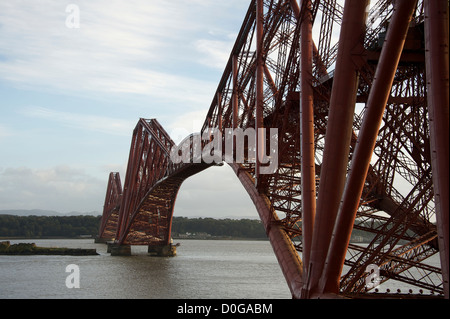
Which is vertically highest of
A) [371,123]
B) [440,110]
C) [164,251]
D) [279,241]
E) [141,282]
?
[371,123]

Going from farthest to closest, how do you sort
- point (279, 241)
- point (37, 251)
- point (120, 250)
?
1. point (37, 251)
2. point (120, 250)
3. point (279, 241)

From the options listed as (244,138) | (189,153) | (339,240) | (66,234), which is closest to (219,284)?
(189,153)

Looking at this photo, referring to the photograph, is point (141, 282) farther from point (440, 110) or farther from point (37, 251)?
point (37, 251)

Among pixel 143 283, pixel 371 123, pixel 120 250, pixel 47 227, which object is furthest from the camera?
pixel 47 227

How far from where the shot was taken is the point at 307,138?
46.3 feet

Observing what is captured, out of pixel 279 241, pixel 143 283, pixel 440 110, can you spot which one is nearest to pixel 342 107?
pixel 440 110

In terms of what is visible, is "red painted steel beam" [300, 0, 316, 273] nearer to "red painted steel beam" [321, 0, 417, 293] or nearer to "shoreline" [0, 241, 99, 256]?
"red painted steel beam" [321, 0, 417, 293]

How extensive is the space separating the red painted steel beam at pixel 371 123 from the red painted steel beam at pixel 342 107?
88 centimetres

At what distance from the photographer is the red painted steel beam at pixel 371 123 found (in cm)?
938

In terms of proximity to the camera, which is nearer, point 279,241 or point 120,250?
point 279,241

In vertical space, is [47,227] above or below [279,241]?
below

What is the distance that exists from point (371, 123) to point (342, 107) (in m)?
1.32
